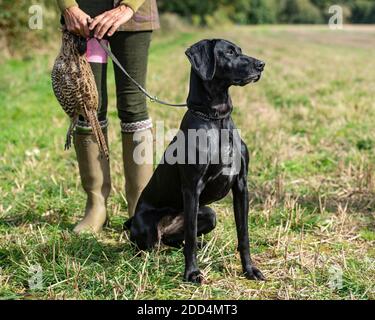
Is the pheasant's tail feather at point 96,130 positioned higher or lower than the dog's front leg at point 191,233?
higher

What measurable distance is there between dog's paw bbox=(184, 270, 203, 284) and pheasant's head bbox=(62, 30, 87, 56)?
4.93 feet

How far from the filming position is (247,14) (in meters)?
53.6

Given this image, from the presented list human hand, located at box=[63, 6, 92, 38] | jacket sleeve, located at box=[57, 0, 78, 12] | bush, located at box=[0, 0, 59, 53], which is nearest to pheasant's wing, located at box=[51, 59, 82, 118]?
human hand, located at box=[63, 6, 92, 38]

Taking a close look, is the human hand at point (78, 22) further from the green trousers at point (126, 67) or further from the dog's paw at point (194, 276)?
the dog's paw at point (194, 276)

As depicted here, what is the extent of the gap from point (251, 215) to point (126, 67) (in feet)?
4.72

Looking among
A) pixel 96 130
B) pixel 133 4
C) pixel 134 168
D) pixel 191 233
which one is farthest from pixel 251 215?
pixel 133 4

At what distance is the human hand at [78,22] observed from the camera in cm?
371

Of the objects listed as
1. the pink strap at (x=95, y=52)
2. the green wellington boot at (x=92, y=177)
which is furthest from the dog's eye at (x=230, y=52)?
the green wellington boot at (x=92, y=177)

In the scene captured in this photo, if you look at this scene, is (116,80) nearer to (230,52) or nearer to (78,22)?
(78,22)

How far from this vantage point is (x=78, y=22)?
12.2 feet

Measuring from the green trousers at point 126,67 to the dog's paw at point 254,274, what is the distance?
1.45m

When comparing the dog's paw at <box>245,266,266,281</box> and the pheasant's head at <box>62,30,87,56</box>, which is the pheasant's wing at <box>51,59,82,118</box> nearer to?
the pheasant's head at <box>62,30,87,56</box>

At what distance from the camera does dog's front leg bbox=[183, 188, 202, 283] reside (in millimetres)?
3371
